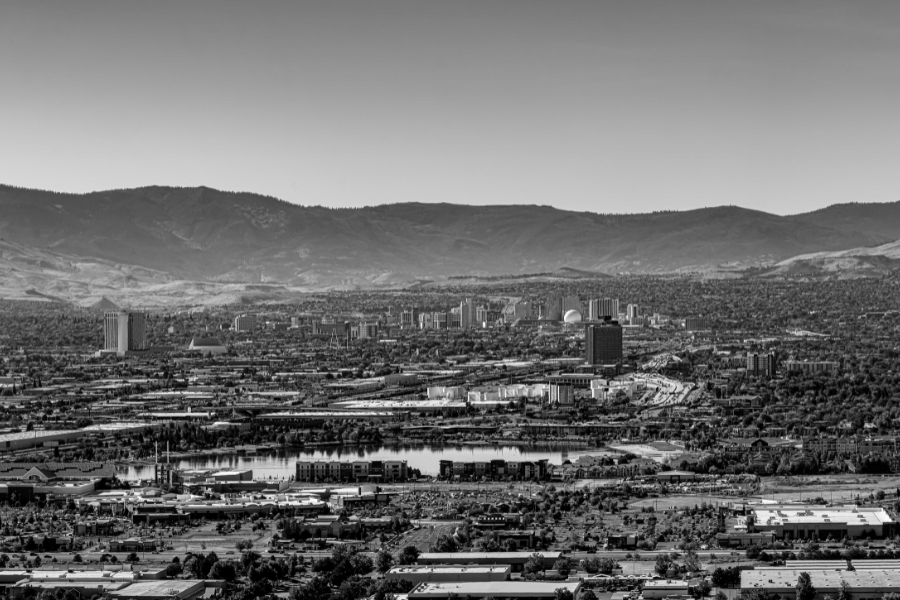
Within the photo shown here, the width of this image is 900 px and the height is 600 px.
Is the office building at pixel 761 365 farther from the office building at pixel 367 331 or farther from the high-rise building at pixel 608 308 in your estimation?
the high-rise building at pixel 608 308

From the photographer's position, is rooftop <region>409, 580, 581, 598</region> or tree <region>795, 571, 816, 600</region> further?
rooftop <region>409, 580, 581, 598</region>

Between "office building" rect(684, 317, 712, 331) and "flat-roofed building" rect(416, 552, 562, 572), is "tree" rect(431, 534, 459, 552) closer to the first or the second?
"flat-roofed building" rect(416, 552, 562, 572)

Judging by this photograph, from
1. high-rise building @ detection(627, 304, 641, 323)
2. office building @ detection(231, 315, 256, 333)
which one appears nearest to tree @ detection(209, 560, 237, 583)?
high-rise building @ detection(627, 304, 641, 323)

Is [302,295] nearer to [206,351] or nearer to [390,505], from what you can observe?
[206,351]

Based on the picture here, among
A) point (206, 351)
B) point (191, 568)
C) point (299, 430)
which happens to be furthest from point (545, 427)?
point (206, 351)

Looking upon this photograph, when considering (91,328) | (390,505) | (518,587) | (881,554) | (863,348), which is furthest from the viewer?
(91,328)

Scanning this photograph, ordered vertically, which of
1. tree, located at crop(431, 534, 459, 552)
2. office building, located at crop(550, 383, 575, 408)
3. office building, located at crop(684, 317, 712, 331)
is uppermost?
office building, located at crop(684, 317, 712, 331)

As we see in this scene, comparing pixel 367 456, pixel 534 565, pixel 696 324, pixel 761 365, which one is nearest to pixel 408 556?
pixel 534 565
